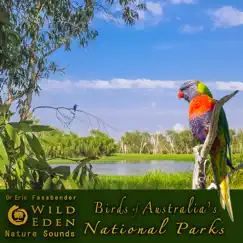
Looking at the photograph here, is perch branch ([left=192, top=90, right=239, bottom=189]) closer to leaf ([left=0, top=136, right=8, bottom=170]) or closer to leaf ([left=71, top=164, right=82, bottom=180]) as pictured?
leaf ([left=71, top=164, right=82, bottom=180])

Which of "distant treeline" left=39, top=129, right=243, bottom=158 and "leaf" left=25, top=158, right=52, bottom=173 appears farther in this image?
"distant treeline" left=39, top=129, right=243, bottom=158

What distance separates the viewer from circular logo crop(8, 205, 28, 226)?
1637mm

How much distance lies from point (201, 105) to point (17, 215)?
0.90 m

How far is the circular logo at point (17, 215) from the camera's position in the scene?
64.4 inches

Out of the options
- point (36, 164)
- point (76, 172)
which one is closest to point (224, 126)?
point (76, 172)

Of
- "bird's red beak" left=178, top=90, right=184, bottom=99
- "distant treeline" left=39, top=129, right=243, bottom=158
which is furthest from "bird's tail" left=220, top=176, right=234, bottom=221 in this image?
"distant treeline" left=39, top=129, right=243, bottom=158

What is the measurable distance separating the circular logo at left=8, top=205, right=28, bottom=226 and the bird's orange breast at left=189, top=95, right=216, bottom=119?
80 centimetres

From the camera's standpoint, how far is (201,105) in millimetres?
1923

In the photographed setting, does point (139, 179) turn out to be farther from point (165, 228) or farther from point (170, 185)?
point (165, 228)

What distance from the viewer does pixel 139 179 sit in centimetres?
460

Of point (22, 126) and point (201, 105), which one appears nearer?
point (22, 126)

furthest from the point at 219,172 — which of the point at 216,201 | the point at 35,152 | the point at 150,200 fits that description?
the point at 35,152

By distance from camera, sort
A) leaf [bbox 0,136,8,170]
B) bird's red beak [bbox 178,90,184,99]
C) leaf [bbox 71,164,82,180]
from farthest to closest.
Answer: bird's red beak [bbox 178,90,184,99] < leaf [bbox 71,164,82,180] < leaf [bbox 0,136,8,170]

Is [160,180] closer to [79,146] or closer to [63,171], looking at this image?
[79,146]
